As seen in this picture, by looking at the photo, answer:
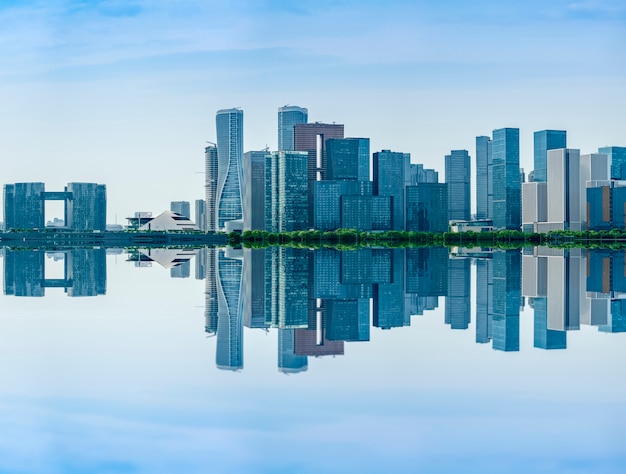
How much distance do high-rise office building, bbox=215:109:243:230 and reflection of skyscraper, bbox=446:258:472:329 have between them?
459ft

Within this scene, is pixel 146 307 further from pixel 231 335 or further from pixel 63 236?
pixel 63 236

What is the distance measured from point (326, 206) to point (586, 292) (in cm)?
12930

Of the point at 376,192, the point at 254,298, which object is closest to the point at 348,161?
the point at 376,192

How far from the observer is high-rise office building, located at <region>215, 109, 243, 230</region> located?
180 meters

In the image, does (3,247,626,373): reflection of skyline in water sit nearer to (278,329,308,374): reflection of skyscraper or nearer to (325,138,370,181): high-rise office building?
(278,329,308,374): reflection of skyscraper

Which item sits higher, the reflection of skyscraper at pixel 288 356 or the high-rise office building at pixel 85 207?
the high-rise office building at pixel 85 207

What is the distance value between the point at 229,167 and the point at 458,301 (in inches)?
6209

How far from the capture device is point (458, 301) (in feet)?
88.1

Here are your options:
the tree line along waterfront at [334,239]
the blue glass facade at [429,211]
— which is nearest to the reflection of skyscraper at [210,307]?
the tree line along waterfront at [334,239]

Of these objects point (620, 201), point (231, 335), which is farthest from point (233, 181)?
point (231, 335)

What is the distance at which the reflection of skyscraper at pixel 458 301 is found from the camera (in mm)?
21859

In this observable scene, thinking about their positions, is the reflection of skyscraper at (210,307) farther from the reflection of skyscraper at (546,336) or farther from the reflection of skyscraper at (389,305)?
the reflection of skyscraper at (546,336)

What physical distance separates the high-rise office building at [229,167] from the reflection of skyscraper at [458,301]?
459 ft

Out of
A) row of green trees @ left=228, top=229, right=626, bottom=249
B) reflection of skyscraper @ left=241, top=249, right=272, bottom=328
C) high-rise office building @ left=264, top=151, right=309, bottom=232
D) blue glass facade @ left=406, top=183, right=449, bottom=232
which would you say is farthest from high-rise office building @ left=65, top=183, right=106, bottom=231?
reflection of skyscraper @ left=241, top=249, right=272, bottom=328
